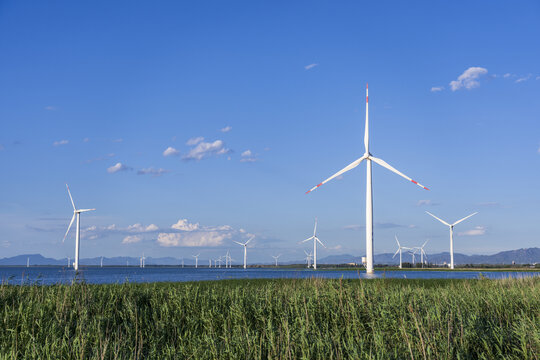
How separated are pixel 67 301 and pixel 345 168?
2080 inches

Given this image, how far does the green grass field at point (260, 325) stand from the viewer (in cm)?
1259

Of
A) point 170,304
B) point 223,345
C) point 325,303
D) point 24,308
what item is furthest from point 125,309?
point 325,303

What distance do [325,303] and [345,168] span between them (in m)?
50.7

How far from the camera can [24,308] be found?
18188 millimetres

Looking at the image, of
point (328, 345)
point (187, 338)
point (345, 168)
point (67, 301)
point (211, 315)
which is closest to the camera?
point (328, 345)

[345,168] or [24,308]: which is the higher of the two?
[345,168]

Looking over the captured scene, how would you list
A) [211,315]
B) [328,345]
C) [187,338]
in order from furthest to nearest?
[211,315]
[187,338]
[328,345]

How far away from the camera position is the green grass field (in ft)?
41.3

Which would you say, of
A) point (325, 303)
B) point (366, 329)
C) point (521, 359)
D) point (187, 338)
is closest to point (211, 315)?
point (187, 338)

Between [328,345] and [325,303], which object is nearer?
[328,345]

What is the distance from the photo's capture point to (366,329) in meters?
16.7

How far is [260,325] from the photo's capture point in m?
17.3

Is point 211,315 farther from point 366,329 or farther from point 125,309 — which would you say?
point 366,329

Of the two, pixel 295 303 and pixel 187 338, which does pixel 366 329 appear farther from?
pixel 187 338
